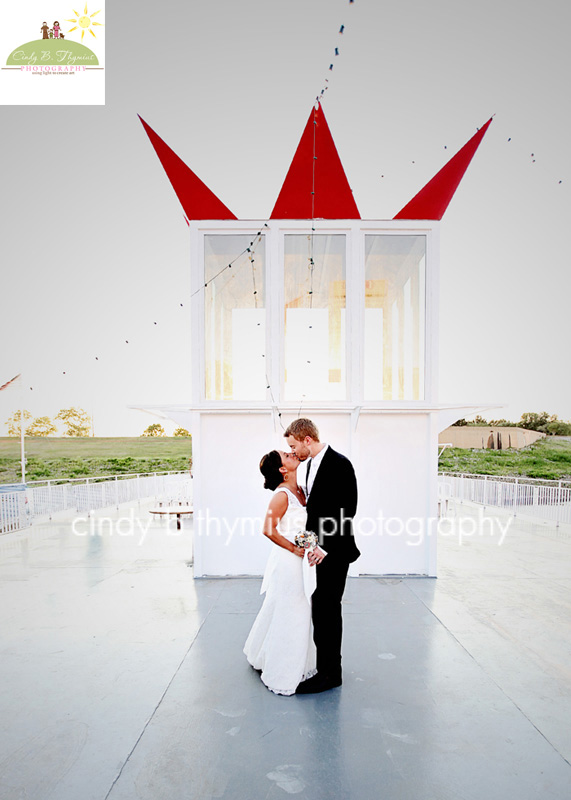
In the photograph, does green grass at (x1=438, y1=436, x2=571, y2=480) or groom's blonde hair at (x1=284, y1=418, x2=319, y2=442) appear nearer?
groom's blonde hair at (x1=284, y1=418, x2=319, y2=442)

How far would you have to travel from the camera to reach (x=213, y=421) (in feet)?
22.0

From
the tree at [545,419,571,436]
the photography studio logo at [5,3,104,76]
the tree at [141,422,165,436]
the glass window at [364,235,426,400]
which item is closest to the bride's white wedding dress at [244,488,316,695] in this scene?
the glass window at [364,235,426,400]

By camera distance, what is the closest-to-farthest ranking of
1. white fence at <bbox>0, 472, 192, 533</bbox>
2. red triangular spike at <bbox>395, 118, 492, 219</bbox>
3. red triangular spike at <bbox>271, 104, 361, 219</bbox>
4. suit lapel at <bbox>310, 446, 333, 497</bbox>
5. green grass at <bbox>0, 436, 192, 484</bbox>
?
suit lapel at <bbox>310, 446, 333, 497</bbox> < red triangular spike at <bbox>395, 118, 492, 219</bbox> < red triangular spike at <bbox>271, 104, 361, 219</bbox> < white fence at <bbox>0, 472, 192, 533</bbox> < green grass at <bbox>0, 436, 192, 484</bbox>

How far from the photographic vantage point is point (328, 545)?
11.4 feet

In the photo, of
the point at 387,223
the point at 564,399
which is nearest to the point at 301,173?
the point at 387,223

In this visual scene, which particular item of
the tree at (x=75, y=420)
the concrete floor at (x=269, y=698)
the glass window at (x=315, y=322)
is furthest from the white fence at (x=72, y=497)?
the tree at (x=75, y=420)

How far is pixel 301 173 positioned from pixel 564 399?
133 ft

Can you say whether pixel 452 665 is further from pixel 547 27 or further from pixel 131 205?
pixel 131 205

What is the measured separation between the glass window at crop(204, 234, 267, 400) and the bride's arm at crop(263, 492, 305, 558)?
3.25 meters

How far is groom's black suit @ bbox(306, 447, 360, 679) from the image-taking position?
3494mm

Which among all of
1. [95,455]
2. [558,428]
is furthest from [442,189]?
[95,455]

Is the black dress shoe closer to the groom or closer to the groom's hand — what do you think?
the groom

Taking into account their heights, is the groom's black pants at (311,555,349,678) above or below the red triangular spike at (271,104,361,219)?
below

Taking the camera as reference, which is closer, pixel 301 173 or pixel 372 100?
pixel 301 173
